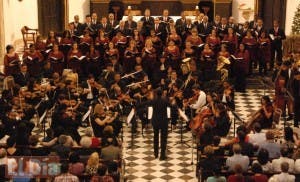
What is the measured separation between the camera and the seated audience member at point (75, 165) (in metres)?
11.1

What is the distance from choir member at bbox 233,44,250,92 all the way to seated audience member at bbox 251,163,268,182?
9.34 m

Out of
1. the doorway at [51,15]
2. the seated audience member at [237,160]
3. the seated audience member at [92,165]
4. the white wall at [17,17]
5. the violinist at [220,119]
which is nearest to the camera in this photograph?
the seated audience member at [92,165]

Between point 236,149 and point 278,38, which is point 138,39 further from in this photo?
point 236,149

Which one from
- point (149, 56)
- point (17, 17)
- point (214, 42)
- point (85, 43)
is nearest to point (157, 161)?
point (149, 56)

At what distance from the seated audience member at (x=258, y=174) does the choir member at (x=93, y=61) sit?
10.0 m

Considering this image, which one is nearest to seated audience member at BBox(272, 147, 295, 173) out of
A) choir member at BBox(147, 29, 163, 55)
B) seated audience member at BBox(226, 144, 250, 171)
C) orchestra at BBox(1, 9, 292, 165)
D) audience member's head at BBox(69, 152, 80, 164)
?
seated audience member at BBox(226, 144, 250, 171)

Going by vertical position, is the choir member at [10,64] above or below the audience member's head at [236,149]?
above

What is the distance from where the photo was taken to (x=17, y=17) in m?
25.6

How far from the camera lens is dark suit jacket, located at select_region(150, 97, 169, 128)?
47.3 feet

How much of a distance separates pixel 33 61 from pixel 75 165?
897 cm

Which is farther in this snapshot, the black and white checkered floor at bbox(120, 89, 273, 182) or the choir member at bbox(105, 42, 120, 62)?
the choir member at bbox(105, 42, 120, 62)

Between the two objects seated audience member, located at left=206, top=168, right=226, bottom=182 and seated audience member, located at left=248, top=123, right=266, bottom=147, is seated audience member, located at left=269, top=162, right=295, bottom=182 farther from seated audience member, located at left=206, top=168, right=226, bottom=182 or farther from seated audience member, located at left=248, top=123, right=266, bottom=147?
seated audience member, located at left=248, top=123, right=266, bottom=147

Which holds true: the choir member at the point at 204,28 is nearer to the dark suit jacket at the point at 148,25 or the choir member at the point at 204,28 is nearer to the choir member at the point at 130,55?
the dark suit jacket at the point at 148,25

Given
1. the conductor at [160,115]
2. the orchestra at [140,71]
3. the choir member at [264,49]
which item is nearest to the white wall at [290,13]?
the orchestra at [140,71]
